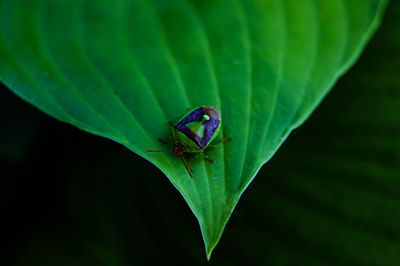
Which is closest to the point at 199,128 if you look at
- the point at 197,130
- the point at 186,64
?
the point at 197,130

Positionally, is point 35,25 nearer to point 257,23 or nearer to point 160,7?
point 160,7

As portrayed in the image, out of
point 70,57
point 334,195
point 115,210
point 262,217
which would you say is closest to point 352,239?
point 334,195

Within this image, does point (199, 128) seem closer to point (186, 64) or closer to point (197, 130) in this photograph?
point (197, 130)

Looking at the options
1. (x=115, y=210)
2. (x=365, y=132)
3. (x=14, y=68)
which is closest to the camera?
(x=14, y=68)

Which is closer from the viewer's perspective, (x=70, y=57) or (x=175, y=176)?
(x=175, y=176)
